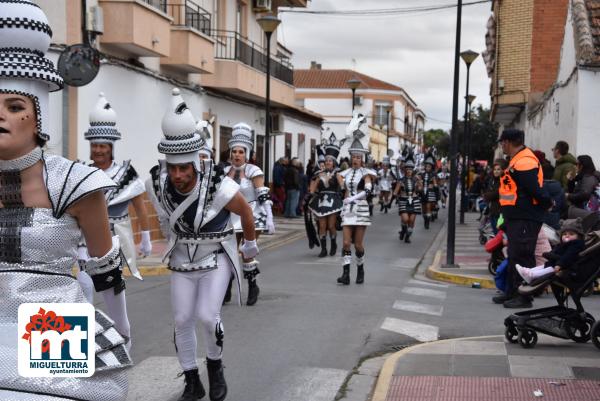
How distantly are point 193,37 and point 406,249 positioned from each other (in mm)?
7177

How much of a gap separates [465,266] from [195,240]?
975cm

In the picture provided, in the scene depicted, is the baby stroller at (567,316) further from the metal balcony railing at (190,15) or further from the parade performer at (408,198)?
the metal balcony railing at (190,15)

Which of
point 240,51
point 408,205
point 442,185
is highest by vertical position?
point 240,51

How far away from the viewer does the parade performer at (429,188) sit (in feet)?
84.4

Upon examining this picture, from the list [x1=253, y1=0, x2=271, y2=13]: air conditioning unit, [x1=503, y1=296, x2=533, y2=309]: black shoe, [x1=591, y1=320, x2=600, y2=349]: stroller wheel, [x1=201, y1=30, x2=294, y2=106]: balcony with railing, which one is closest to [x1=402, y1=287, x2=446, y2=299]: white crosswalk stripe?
[x1=503, y1=296, x2=533, y2=309]: black shoe

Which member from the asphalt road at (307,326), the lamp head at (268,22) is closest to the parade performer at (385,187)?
the lamp head at (268,22)

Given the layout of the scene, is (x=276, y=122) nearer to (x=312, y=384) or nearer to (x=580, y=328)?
(x=580, y=328)

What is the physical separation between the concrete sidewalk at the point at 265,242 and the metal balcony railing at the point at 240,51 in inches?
194

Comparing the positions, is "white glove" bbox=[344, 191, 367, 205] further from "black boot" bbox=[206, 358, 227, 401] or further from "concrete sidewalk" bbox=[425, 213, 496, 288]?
"black boot" bbox=[206, 358, 227, 401]

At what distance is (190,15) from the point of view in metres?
22.0

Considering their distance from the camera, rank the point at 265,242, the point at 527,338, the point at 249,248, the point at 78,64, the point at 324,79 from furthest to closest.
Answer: the point at 324,79 → the point at 265,242 → the point at 78,64 → the point at 527,338 → the point at 249,248

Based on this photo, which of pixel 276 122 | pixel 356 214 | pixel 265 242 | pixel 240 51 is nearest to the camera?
pixel 356 214

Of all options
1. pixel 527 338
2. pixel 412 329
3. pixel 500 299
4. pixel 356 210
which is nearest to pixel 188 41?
pixel 356 210

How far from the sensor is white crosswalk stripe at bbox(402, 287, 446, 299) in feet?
38.9
